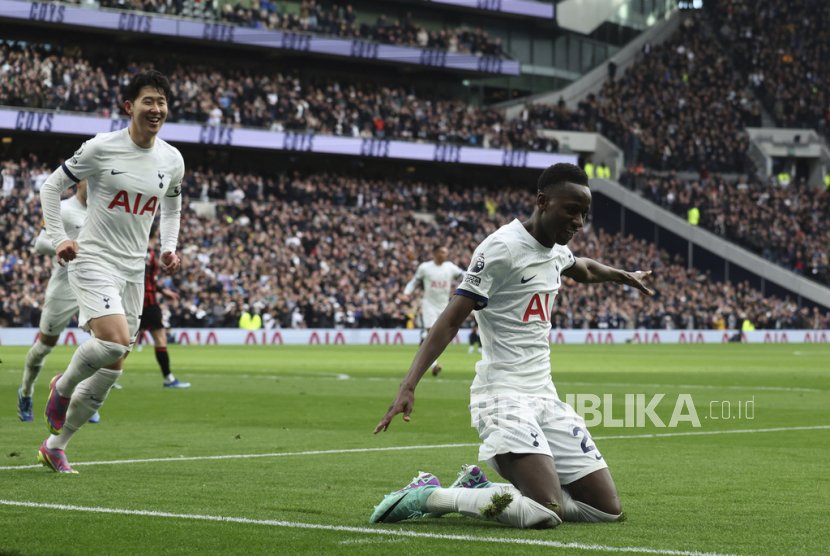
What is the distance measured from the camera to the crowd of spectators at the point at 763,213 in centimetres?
5581

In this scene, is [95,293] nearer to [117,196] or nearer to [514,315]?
[117,196]

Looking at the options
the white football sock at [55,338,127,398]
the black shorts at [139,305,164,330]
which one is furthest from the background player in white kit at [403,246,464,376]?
the white football sock at [55,338,127,398]

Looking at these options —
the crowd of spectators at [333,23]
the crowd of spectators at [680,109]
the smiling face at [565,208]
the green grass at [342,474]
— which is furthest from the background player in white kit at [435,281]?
the crowd of spectators at [680,109]

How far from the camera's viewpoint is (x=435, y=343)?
5621mm

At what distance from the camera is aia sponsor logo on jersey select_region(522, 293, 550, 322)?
20.2 feet

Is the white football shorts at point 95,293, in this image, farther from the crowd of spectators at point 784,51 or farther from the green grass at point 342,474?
the crowd of spectators at point 784,51

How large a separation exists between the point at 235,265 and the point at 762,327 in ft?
87.2

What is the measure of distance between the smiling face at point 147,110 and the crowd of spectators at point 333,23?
4268 centimetres

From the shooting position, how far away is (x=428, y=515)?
6.02m

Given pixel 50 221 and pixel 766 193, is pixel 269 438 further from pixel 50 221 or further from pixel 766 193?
pixel 766 193

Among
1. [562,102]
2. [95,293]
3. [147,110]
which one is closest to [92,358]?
[95,293]

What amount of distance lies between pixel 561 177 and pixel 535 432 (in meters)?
1.39

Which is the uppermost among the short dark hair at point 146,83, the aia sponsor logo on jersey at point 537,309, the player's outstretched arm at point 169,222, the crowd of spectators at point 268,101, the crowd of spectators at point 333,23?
the crowd of spectators at point 333,23

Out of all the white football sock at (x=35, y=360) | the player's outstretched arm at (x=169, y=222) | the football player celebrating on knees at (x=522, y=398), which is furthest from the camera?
the white football sock at (x=35, y=360)
